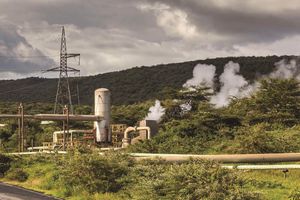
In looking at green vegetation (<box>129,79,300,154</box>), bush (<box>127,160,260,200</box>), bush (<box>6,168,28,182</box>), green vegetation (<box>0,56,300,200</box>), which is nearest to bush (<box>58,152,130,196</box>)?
green vegetation (<box>0,56,300,200</box>)

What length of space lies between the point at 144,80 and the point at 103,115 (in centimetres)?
11154

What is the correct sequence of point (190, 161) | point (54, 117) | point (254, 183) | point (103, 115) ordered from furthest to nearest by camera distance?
point (103, 115) → point (54, 117) → point (254, 183) → point (190, 161)

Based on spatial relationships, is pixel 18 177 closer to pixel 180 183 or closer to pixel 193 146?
pixel 193 146

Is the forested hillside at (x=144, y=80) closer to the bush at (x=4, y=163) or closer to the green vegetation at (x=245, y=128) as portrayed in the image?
the green vegetation at (x=245, y=128)

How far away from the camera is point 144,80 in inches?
6865

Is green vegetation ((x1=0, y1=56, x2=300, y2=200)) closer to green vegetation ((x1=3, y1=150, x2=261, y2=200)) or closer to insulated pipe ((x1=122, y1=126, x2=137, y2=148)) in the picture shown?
green vegetation ((x1=3, y1=150, x2=261, y2=200))

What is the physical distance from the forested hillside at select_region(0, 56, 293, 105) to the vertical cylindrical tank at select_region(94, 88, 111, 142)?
73.4 m

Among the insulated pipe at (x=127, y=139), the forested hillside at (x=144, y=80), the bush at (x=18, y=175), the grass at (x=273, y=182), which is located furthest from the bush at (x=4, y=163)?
the forested hillside at (x=144, y=80)

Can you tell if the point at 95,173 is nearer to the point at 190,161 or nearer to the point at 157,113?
the point at 190,161

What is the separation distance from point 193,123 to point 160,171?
20.1 meters

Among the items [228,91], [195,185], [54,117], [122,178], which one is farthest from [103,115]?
[195,185]

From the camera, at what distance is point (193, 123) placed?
47375 mm

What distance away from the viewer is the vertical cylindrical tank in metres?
62.1

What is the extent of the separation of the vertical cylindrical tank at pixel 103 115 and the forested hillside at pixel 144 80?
73.4m
